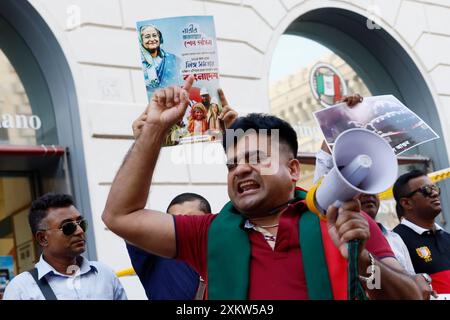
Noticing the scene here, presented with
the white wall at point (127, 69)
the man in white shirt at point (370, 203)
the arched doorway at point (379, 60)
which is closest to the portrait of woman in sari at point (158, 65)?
the man in white shirt at point (370, 203)

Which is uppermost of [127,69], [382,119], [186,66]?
[127,69]

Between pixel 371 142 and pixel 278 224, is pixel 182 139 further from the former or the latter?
pixel 371 142

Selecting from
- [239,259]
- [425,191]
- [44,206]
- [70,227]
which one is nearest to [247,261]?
[239,259]

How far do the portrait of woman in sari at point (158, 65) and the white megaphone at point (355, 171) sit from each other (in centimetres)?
138

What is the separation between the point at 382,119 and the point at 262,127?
1120mm

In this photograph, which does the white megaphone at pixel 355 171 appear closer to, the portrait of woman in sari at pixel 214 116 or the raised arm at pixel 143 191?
the raised arm at pixel 143 191

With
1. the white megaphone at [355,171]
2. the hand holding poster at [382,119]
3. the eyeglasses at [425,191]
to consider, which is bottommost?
the eyeglasses at [425,191]

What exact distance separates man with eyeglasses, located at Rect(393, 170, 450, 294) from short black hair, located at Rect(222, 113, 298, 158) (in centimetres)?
234

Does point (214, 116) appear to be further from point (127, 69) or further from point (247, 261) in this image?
point (127, 69)

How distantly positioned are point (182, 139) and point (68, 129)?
3.98 metres

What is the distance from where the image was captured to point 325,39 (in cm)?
998

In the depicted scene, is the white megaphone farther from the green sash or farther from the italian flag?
the italian flag

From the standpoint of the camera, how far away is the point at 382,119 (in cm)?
375

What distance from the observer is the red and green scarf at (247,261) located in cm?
242
